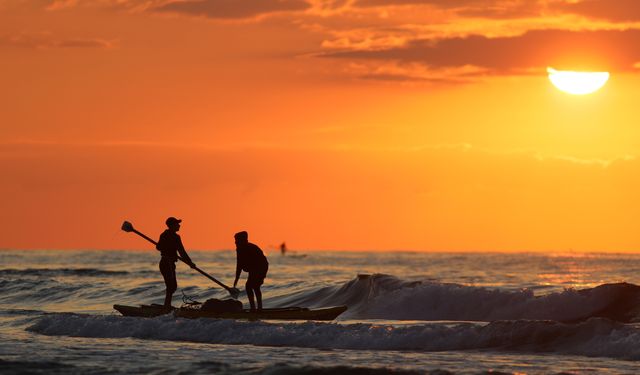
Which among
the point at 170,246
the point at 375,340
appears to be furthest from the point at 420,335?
the point at 170,246

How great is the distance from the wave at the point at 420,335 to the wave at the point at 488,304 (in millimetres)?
7063

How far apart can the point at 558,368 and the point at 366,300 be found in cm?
1583

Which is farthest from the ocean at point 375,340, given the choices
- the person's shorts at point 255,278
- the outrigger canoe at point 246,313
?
the person's shorts at point 255,278

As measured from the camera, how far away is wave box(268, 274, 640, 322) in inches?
1243

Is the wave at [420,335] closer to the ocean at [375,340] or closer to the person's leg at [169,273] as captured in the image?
the ocean at [375,340]

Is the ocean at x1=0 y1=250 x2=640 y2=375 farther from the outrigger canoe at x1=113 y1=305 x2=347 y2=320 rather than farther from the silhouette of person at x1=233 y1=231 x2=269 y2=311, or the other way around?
the silhouette of person at x1=233 y1=231 x2=269 y2=311

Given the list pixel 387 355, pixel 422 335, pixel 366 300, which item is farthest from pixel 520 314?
pixel 387 355

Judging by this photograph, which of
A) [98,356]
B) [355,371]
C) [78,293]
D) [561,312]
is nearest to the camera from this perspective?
[355,371]

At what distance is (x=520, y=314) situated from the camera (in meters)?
32.0

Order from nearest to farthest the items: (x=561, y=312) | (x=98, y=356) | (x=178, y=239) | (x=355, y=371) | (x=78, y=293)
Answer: (x=355, y=371) → (x=98, y=356) → (x=178, y=239) → (x=561, y=312) → (x=78, y=293)

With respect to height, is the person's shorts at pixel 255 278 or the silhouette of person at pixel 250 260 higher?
the silhouette of person at pixel 250 260

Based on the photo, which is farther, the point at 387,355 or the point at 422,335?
the point at 422,335

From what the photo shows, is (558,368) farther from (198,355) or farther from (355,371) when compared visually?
(198,355)

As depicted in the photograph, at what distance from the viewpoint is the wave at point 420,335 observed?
23281mm
